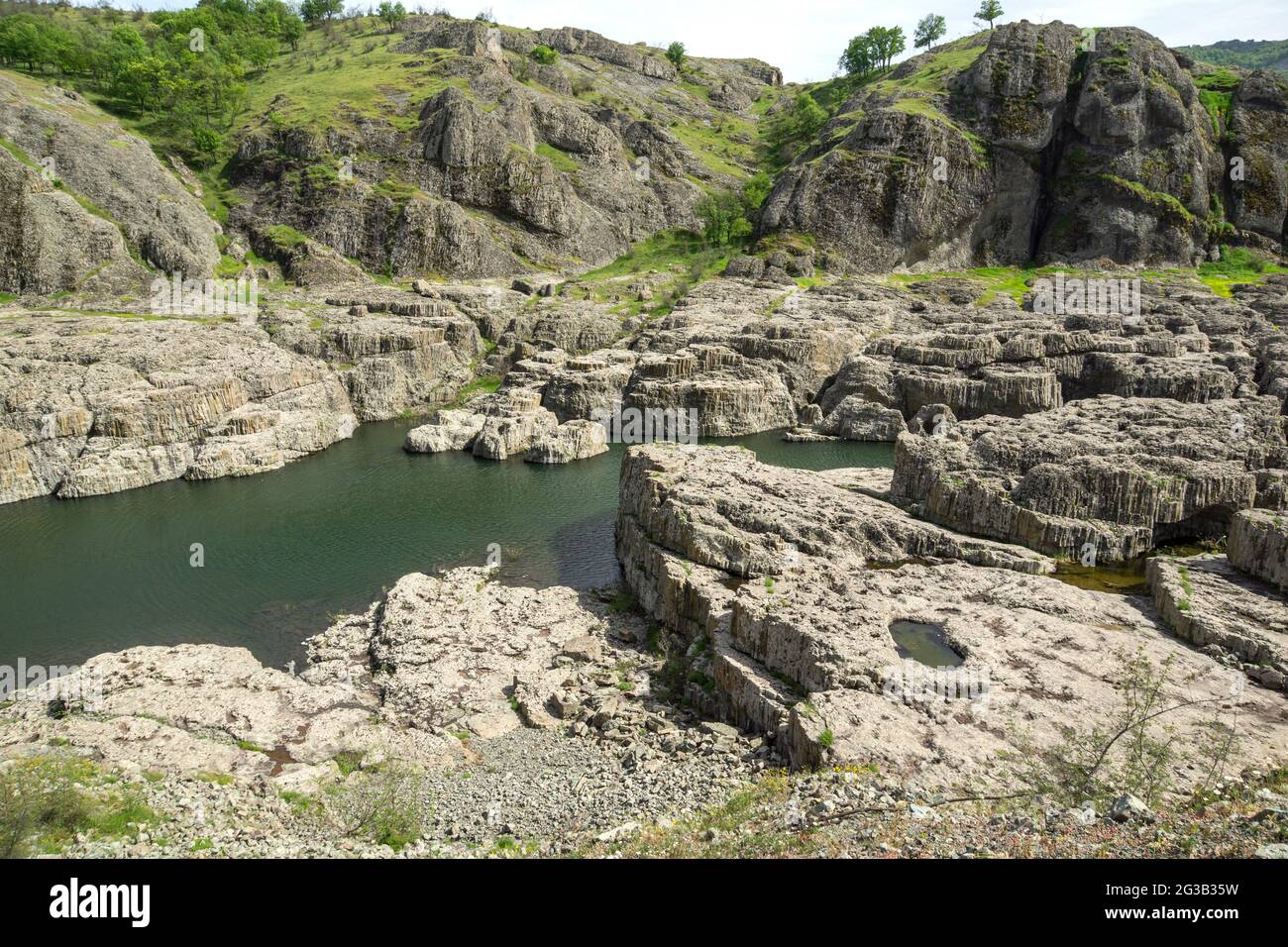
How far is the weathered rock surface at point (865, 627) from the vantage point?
20.7m

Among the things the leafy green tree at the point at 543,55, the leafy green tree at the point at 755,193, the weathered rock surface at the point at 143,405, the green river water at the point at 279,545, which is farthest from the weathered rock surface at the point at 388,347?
the leafy green tree at the point at 543,55

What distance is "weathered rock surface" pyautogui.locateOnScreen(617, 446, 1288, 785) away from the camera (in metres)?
20.7

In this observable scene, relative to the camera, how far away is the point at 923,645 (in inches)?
1015

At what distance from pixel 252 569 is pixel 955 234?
106127mm

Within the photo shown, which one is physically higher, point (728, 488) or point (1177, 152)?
point (1177, 152)

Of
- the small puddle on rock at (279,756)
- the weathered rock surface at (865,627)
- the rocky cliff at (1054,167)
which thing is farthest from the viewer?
the rocky cliff at (1054,167)

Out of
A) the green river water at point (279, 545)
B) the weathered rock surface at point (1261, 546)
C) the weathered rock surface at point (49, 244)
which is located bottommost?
the green river water at point (279, 545)

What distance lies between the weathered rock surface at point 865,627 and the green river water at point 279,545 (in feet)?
27.7

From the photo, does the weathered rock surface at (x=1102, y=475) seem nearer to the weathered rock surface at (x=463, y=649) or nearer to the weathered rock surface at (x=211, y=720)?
the weathered rock surface at (x=463, y=649)

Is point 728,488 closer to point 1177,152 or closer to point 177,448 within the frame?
point 177,448

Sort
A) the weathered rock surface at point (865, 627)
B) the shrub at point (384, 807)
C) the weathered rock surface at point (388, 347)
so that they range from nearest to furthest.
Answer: the shrub at point (384, 807), the weathered rock surface at point (865, 627), the weathered rock surface at point (388, 347)

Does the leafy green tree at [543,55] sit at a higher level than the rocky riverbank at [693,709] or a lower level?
higher

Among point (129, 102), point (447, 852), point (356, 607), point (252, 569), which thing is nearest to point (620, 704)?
point (447, 852)

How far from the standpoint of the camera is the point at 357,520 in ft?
163
